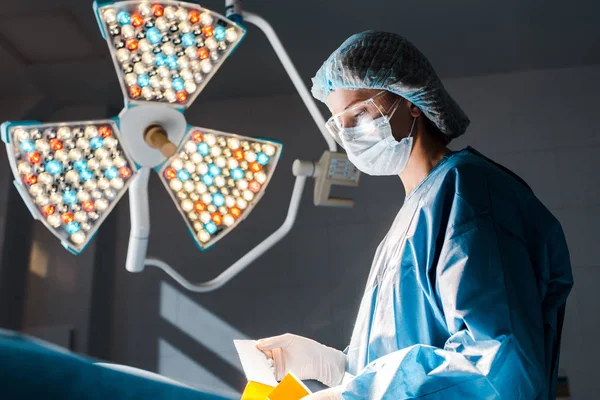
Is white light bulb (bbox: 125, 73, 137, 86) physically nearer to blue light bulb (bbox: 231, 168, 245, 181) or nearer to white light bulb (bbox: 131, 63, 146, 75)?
white light bulb (bbox: 131, 63, 146, 75)

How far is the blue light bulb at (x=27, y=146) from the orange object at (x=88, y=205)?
20 cm

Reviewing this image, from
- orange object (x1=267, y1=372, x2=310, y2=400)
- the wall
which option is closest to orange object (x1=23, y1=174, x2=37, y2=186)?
orange object (x1=267, y1=372, x2=310, y2=400)

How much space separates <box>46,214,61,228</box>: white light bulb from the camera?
1.87m

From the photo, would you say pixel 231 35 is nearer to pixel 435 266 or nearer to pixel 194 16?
pixel 194 16

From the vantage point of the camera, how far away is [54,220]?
188 cm

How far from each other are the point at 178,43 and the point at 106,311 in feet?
6.71

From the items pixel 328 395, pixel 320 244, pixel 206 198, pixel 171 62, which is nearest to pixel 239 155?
pixel 206 198

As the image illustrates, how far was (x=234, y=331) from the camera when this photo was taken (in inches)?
134

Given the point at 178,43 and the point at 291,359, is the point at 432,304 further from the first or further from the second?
the point at 178,43

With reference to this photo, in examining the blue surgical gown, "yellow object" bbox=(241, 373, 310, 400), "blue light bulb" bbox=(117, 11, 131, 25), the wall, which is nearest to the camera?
the blue surgical gown

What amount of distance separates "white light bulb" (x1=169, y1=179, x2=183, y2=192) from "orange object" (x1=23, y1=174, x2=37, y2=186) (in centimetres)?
38

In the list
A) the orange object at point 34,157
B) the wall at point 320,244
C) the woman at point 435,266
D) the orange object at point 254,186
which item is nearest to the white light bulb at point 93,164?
the orange object at point 34,157

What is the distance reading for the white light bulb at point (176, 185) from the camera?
2031 mm

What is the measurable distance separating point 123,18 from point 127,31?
3cm
